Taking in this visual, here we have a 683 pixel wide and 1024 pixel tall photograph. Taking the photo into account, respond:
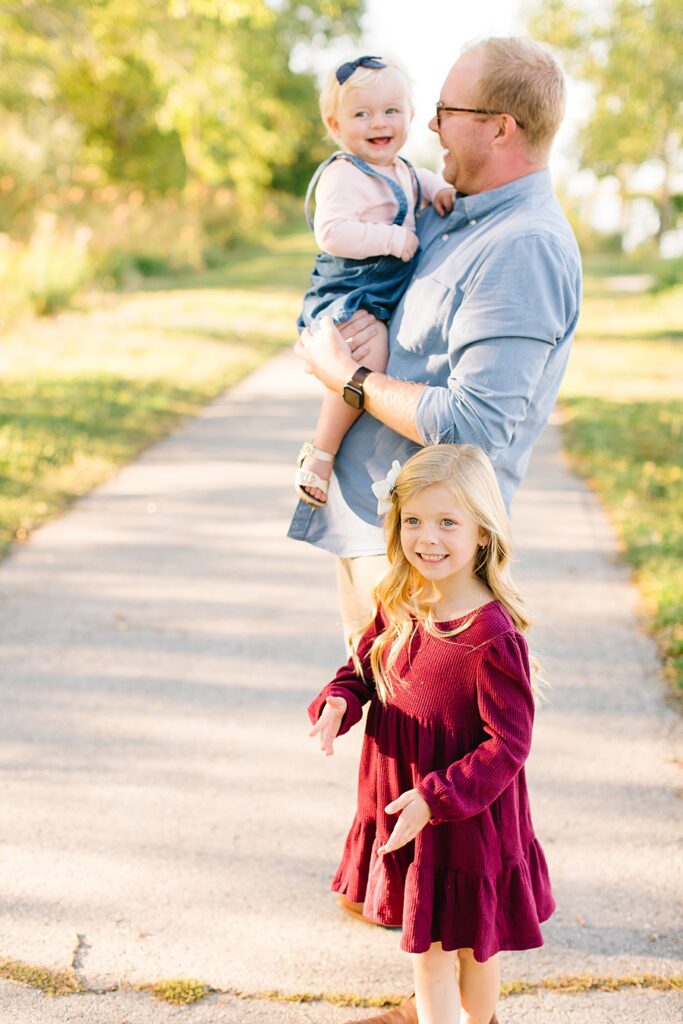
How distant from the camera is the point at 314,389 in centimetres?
1103

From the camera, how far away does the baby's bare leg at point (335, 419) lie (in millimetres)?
2672

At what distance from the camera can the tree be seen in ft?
49.3

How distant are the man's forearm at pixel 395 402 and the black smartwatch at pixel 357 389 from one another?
0.01m

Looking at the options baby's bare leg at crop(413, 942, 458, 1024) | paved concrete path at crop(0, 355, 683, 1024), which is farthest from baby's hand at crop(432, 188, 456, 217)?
paved concrete path at crop(0, 355, 683, 1024)

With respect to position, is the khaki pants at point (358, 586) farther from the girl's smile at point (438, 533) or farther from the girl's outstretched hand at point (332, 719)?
the girl's smile at point (438, 533)

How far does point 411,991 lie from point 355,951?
0.21 metres

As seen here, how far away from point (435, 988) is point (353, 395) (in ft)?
4.06

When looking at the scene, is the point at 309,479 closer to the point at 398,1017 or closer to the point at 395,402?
the point at 395,402

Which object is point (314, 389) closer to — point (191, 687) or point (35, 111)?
point (191, 687)

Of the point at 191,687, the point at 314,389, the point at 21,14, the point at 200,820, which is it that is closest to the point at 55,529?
the point at 191,687

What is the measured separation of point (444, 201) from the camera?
2734 millimetres

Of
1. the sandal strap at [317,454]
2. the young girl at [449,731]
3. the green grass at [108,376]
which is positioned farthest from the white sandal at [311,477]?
the green grass at [108,376]

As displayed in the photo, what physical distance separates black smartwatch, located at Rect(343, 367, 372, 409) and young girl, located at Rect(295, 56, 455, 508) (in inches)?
4.4

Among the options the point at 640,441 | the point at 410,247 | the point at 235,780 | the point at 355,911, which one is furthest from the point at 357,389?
the point at 640,441
